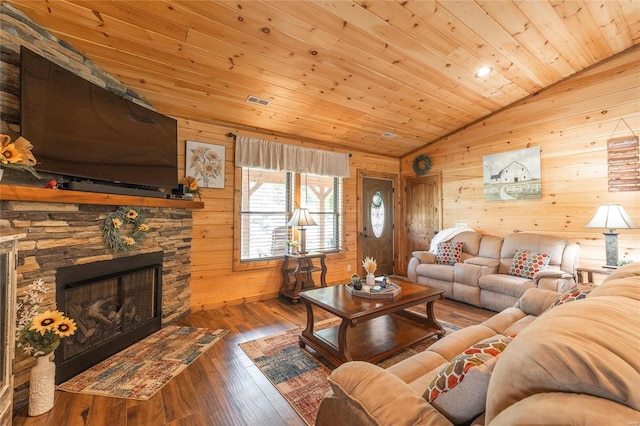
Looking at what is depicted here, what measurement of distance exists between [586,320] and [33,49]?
135 inches

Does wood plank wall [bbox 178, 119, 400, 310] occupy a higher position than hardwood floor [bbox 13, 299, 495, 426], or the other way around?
wood plank wall [bbox 178, 119, 400, 310]

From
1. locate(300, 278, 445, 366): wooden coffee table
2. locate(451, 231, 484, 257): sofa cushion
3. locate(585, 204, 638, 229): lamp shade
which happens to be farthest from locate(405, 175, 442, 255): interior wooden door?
locate(300, 278, 445, 366): wooden coffee table

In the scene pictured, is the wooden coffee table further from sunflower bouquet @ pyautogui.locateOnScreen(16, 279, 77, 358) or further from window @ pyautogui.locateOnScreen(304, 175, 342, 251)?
window @ pyautogui.locateOnScreen(304, 175, 342, 251)

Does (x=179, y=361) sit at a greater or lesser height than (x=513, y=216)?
lesser

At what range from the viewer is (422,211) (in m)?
5.55

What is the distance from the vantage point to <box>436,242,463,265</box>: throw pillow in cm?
430

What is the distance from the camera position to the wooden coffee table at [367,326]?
7.31 ft

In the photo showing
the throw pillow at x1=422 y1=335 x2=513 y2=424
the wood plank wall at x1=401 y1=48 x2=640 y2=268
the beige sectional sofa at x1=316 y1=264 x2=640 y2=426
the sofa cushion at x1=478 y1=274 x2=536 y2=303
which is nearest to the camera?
the beige sectional sofa at x1=316 y1=264 x2=640 y2=426

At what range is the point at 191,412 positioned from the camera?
178 cm

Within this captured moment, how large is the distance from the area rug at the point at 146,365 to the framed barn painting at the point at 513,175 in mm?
4499

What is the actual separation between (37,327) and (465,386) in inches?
93.6

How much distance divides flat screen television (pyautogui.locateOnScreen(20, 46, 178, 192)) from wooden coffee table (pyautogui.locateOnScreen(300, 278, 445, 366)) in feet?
6.74

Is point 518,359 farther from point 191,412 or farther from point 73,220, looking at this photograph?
point 73,220

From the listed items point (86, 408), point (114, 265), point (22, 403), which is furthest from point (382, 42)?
point (22, 403)
